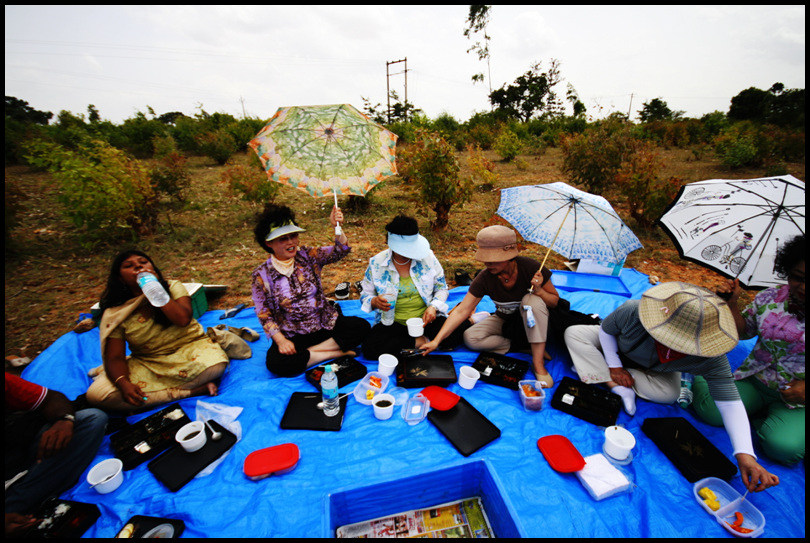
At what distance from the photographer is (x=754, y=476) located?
2078mm

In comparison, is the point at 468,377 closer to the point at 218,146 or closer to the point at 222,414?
the point at 222,414

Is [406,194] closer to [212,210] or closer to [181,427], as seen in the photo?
[212,210]

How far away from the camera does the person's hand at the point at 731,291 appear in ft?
8.46

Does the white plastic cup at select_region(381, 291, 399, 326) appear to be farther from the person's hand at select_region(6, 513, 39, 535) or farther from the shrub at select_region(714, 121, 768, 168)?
the shrub at select_region(714, 121, 768, 168)

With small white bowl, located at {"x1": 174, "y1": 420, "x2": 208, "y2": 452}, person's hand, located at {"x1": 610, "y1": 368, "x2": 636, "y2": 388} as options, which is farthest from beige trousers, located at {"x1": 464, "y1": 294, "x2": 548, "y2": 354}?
small white bowl, located at {"x1": 174, "y1": 420, "x2": 208, "y2": 452}

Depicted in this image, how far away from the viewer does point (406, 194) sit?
33.4 ft

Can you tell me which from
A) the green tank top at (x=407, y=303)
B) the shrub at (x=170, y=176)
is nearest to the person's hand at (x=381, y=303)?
the green tank top at (x=407, y=303)

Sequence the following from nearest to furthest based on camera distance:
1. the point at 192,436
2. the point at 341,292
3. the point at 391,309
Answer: the point at 192,436
the point at 391,309
the point at 341,292

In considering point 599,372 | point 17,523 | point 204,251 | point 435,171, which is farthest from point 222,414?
point 435,171

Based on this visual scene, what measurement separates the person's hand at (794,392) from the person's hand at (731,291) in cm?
65

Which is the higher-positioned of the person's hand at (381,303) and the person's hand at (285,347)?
the person's hand at (381,303)

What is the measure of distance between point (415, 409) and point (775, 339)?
2843 mm

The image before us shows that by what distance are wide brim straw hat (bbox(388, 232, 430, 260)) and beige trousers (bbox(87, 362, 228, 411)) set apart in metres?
2.13

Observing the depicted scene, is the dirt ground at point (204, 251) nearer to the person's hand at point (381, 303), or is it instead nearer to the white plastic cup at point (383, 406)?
the person's hand at point (381, 303)
